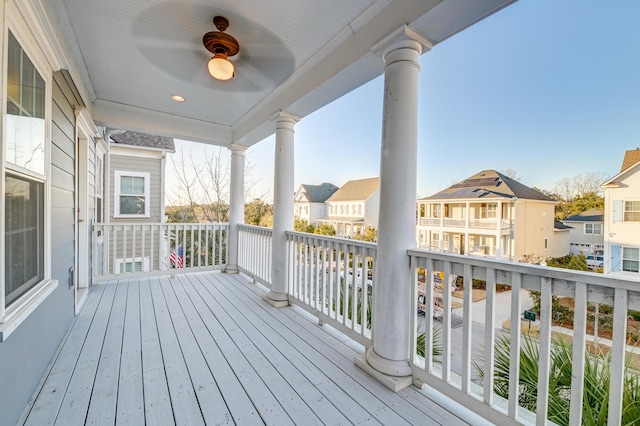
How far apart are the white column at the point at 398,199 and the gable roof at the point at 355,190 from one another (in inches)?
25.4

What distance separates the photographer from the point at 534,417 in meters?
1.42

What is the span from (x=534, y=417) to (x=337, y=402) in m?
1.02

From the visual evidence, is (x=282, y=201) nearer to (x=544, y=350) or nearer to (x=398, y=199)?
(x=398, y=199)

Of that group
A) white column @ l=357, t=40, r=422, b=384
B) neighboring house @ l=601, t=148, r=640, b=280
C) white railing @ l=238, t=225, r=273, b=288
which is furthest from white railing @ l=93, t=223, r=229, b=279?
neighboring house @ l=601, t=148, r=640, b=280

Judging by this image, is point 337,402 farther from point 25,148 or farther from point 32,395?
point 25,148

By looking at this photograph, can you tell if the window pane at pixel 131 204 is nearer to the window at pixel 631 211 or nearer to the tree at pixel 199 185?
the tree at pixel 199 185

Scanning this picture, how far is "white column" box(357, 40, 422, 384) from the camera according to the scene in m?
1.87

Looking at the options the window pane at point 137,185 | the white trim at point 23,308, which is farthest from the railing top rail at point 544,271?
the window pane at point 137,185

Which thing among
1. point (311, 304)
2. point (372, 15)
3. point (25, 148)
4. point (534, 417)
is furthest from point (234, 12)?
point (534, 417)

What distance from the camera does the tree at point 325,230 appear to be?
118 inches

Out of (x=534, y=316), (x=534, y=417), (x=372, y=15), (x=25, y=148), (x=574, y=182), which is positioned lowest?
(x=534, y=417)

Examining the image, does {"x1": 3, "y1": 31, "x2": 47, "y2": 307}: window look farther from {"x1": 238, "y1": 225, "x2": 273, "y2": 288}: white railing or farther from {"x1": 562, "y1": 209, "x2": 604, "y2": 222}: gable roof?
{"x1": 562, "y1": 209, "x2": 604, "y2": 222}: gable roof

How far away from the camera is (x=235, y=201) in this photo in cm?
502

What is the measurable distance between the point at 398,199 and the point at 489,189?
0.53m
